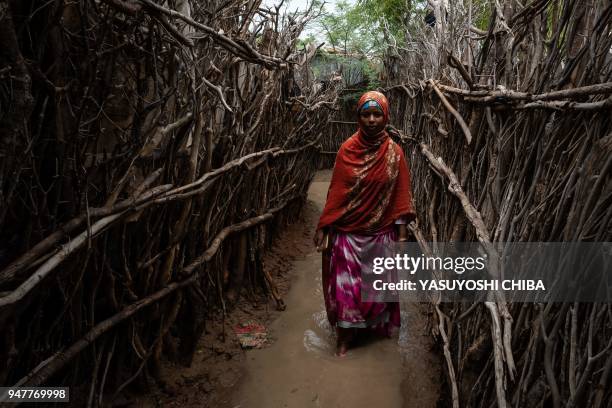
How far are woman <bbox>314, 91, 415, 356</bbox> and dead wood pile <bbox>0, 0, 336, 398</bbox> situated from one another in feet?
2.63

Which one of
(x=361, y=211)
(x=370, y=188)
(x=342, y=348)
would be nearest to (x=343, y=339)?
(x=342, y=348)

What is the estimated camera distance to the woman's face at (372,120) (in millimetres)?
2387

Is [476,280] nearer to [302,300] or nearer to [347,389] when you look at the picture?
[347,389]

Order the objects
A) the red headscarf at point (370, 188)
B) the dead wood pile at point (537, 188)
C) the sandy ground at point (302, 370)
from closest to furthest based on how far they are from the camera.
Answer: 1. the dead wood pile at point (537, 188)
2. the sandy ground at point (302, 370)
3. the red headscarf at point (370, 188)

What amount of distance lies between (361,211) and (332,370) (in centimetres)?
109

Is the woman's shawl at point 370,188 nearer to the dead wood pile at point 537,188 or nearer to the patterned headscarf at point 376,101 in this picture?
the patterned headscarf at point 376,101

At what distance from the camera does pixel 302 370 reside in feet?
7.63

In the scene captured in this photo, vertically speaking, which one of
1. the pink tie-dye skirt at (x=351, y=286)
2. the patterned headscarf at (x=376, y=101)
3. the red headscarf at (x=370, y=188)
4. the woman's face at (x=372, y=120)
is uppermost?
the patterned headscarf at (x=376, y=101)

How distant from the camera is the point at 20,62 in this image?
0.97 metres

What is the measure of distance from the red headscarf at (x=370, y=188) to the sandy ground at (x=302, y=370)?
90 cm

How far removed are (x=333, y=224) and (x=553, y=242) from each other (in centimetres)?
147

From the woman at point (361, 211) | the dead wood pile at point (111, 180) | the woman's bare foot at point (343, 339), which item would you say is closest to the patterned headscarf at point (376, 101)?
the woman at point (361, 211)

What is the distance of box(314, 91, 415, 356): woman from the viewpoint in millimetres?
2477

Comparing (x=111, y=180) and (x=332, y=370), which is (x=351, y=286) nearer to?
(x=332, y=370)
